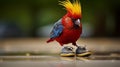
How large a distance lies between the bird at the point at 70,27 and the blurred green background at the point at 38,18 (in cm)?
56

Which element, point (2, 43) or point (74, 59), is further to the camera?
point (2, 43)

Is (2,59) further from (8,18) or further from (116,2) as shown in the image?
Answer: (116,2)

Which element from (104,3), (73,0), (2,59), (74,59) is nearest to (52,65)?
(74,59)

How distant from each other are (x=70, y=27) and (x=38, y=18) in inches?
27.8

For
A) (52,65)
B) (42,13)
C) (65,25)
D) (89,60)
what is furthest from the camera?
(42,13)

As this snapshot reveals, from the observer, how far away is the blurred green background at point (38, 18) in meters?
2.44

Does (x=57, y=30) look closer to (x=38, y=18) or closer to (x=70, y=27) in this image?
(x=70, y=27)

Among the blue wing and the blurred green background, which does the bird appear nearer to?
the blue wing

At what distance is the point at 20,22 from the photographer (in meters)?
2.47

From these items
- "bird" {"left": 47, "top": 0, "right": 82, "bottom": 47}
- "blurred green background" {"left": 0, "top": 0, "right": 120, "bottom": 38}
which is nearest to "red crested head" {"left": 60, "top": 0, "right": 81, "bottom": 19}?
"bird" {"left": 47, "top": 0, "right": 82, "bottom": 47}

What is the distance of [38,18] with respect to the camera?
2463 millimetres

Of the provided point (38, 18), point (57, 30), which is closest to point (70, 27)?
point (57, 30)

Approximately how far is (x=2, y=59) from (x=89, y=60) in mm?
450

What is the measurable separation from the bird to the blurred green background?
56 centimetres
